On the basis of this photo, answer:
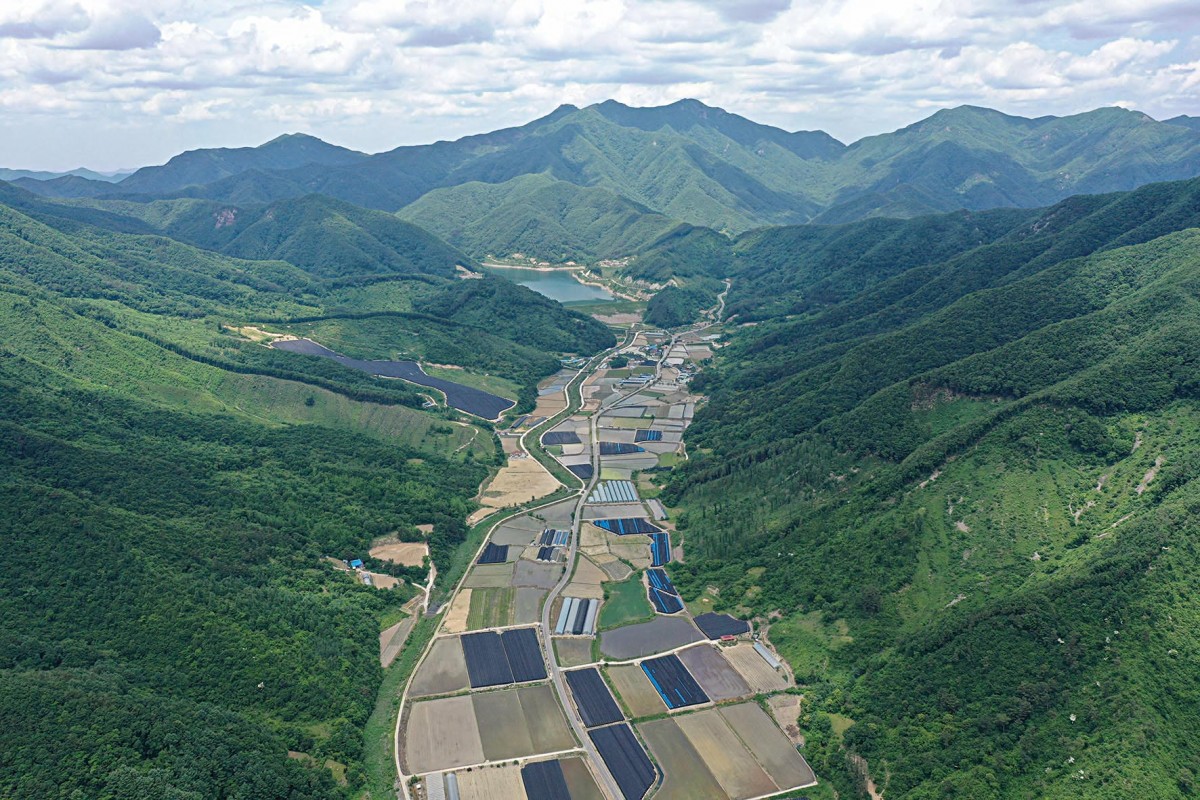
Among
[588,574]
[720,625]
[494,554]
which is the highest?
[720,625]

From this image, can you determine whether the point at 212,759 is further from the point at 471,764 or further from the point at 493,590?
the point at 493,590

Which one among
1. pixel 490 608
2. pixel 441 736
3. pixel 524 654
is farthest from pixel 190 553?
pixel 524 654

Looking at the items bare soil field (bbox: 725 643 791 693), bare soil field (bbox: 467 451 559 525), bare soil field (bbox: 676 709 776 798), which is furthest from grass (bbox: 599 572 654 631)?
bare soil field (bbox: 467 451 559 525)

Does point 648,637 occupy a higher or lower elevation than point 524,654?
lower

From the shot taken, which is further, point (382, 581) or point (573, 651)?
point (382, 581)

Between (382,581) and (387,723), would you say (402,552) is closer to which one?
(382,581)

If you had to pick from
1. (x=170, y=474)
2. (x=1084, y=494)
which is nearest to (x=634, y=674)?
(x=1084, y=494)
